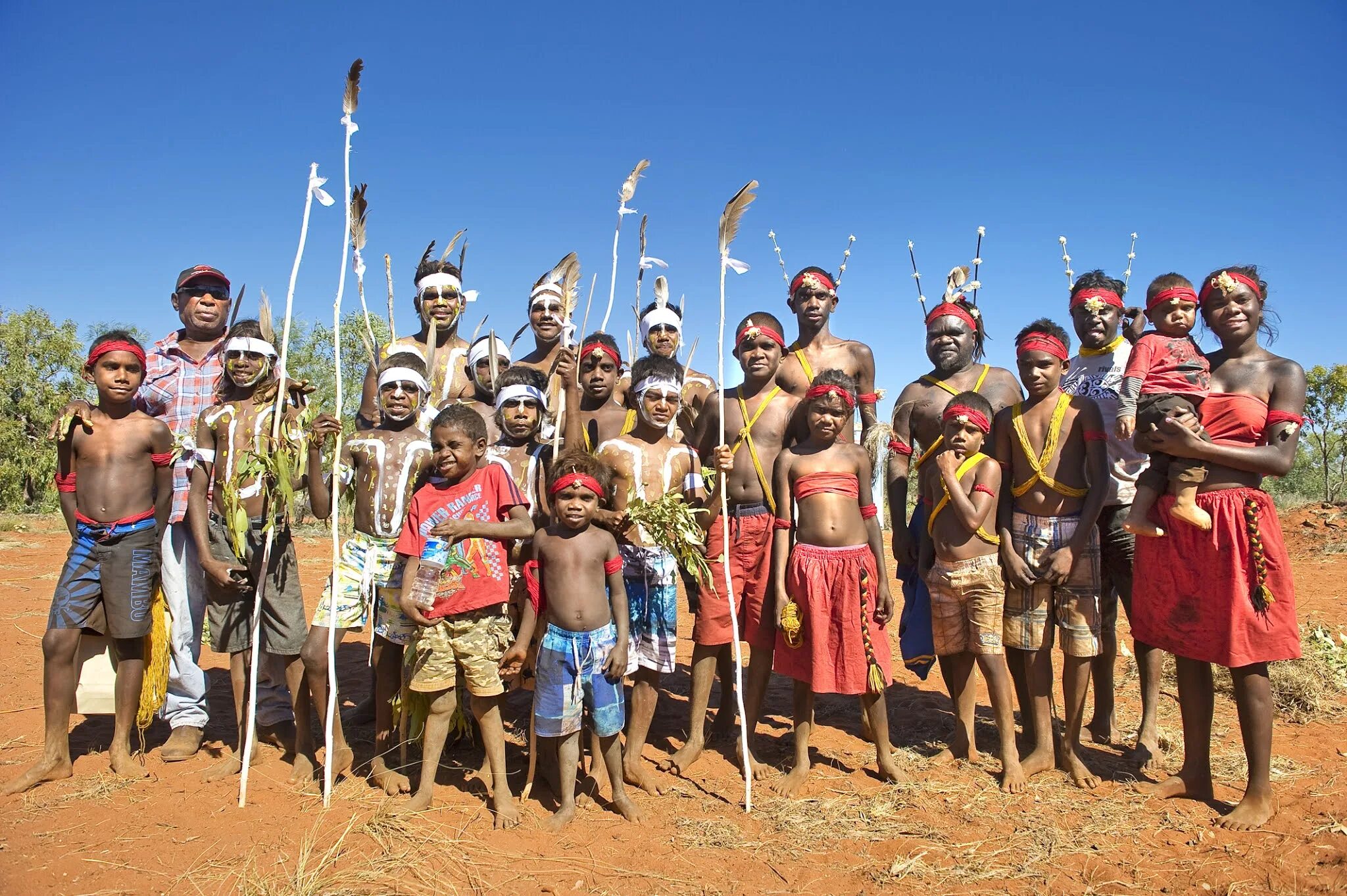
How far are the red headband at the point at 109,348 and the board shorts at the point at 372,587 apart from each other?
1623 mm

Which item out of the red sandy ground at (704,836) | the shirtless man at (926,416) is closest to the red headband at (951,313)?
the shirtless man at (926,416)

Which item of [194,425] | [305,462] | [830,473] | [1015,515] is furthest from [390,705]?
[1015,515]

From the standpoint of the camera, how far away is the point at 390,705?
4.51m

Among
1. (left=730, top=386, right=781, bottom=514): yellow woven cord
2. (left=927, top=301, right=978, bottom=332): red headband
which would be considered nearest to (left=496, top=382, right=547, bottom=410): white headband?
(left=730, top=386, right=781, bottom=514): yellow woven cord

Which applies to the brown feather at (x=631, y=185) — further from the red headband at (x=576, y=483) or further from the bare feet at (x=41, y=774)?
the bare feet at (x=41, y=774)

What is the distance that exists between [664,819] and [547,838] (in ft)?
1.95

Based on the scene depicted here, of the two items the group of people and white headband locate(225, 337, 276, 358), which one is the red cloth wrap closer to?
the group of people

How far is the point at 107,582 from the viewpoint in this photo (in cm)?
461

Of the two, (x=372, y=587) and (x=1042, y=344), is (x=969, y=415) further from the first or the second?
(x=372, y=587)

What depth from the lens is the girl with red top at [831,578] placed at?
4520 mm

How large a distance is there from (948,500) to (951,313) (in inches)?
48.8

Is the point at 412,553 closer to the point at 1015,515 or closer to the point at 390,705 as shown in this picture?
the point at 390,705

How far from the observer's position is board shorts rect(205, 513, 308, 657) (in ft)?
15.1

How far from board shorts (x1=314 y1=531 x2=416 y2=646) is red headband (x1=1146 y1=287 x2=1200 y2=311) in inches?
172
